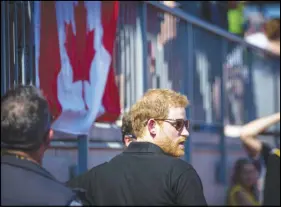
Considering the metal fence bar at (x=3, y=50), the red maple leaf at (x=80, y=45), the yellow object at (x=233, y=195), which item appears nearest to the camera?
the metal fence bar at (x=3, y=50)

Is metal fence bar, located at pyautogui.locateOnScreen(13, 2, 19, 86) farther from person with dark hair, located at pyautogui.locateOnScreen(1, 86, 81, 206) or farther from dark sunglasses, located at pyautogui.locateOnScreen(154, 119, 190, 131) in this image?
person with dark hair, located at pyautogui.locateOnScreen(1, 86, 81, 206)

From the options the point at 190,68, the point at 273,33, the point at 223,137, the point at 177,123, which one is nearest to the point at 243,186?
the point at 223,137

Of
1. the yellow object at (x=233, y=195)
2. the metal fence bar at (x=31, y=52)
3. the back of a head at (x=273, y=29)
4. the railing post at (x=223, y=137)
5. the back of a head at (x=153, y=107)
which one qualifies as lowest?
the yellow object at (x=233, y=195)

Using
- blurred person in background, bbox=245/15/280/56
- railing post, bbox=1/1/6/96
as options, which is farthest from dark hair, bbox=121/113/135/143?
blurred person in background, bbox=245/15/280/56

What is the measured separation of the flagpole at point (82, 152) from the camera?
645cm

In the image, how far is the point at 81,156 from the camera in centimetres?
649

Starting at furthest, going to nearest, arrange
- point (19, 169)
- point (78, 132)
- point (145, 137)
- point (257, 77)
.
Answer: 1. point (257, 77)
2. point (78, 132)
3. point (145, 137)
4. point (19, 169)

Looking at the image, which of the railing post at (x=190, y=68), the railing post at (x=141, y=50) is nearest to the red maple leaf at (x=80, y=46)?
the railing post at (x=141, y=50)

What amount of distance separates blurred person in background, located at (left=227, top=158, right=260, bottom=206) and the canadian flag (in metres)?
2.30

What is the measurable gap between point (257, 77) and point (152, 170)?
23.2 ft

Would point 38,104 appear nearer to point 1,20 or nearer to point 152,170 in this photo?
point 152,170

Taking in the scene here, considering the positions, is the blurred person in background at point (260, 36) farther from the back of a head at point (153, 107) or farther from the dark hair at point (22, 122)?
the dark hair at point (22, 122)

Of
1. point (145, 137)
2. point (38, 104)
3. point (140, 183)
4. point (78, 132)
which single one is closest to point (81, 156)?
point (78, 132)

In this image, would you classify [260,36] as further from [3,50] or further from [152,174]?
[152,174]
